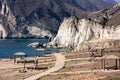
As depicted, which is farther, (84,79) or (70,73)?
(70,73)

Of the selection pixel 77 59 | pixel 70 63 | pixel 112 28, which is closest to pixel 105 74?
pixel 70 63

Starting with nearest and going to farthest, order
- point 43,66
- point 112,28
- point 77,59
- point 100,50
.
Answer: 1. point 43,66
2. point 77,59
3. point 100,50
4. point 112,28

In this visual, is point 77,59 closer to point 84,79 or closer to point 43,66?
point 43,66

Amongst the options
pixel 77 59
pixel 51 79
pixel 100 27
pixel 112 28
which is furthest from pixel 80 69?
pixel 100 27

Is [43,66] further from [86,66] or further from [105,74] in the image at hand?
[105,74]

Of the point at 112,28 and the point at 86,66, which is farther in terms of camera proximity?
the point at 112,28

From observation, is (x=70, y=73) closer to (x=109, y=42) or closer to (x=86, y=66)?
(x=86, y=66)


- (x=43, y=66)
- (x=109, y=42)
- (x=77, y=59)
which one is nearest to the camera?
(x=43, y=66)

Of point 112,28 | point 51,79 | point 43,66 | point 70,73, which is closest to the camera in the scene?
point 51,79

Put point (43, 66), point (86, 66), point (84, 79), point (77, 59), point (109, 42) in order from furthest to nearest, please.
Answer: point (109, 42), point (77, 59), point (43, 66), point (86, 66), point (84, 79)
